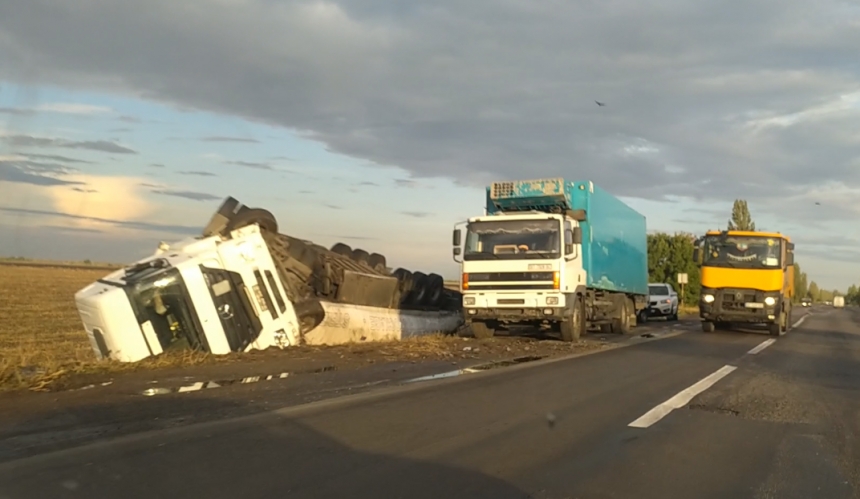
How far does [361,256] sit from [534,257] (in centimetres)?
569

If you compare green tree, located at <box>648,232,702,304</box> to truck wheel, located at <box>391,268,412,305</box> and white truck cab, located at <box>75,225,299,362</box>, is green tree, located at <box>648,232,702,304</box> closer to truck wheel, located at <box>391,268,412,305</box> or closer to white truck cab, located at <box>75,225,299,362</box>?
truck wheel, located at <box>391,268,412,305</box>

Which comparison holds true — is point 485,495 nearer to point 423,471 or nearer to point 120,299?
point 423,471

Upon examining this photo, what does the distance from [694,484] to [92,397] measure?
6583mm

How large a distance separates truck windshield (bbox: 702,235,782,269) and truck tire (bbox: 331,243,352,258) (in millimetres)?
11078

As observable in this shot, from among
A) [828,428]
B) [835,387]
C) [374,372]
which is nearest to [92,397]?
[374,372]

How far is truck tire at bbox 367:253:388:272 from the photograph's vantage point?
21.2 meters

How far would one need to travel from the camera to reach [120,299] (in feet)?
40.1

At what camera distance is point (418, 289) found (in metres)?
20.7

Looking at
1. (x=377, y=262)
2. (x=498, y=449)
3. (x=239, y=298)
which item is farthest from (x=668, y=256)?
(x=498, y=449)

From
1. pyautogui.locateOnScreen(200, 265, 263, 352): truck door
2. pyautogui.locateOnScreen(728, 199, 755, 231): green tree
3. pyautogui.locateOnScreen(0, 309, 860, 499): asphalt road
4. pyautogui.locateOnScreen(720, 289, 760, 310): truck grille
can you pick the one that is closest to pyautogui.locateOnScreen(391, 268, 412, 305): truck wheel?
pyautogui.locateOnScreen(200, 265, 263, 352): truck door

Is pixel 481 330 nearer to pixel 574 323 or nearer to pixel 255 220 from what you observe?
pixel 574 323

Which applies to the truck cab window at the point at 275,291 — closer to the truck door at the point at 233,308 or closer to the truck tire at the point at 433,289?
the truck door at the point at 233,308

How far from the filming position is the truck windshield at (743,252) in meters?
23.3

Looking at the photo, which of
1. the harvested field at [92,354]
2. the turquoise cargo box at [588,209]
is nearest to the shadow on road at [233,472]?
the harvested field at [92,354]
